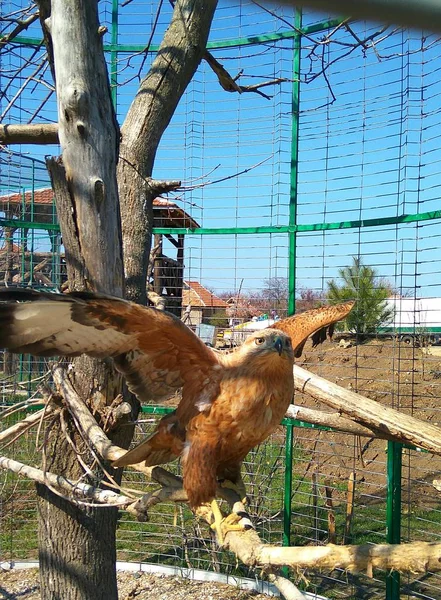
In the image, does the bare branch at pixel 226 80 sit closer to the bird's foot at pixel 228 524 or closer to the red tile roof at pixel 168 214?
the red tile roof at pixel 168 214

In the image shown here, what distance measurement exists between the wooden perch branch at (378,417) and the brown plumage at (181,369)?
0.64 metres

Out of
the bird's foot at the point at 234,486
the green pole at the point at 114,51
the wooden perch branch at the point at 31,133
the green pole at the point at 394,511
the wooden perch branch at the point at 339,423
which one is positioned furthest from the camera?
the green pole at the point at 114,51

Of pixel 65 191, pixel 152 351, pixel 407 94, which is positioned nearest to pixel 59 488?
pixel 152 351

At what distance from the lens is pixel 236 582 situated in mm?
5184

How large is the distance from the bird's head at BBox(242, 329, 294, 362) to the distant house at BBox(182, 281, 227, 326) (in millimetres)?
2799

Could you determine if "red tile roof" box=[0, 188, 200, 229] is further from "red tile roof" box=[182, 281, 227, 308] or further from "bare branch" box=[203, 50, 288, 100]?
"bare branch" box=[203, 50, 288, 100]

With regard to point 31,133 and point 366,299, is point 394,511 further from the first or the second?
point 31,133

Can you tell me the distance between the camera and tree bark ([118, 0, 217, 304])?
12.7ft

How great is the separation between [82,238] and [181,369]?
3.04ft

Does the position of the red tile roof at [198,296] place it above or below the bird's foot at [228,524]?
above

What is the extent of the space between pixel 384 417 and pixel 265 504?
2.86 meters

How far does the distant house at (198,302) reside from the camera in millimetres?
5918

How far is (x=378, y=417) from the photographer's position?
327 centimetres

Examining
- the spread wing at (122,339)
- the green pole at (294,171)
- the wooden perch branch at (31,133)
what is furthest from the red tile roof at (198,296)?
the spread wing at (122,339)
